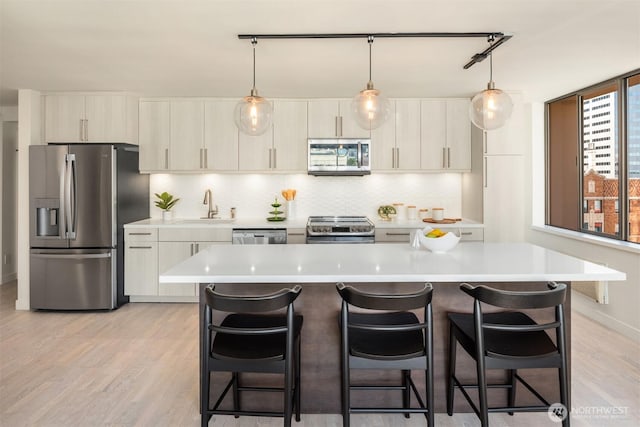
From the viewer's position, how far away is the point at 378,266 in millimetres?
2469

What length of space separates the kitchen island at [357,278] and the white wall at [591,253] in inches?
62.5

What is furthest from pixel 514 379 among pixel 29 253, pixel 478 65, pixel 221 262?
pixel 29 253

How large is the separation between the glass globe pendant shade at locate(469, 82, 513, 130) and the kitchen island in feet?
2.86

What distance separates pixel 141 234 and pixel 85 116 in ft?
4.95

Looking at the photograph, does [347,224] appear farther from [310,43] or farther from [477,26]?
[477,26]

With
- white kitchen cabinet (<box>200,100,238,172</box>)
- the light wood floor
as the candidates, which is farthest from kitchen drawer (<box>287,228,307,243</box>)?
the light wood floor

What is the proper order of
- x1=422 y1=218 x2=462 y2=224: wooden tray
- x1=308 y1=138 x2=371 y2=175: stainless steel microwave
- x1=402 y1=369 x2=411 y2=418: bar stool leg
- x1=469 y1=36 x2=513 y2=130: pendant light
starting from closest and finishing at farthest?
x1=402 y1=369 x2=411 y2=418: bar stool leg
x1=469 y1=36 x2=513 y2=130: pendant light
x1=422 y1=218 x2=462 y2=224: wooden tray
x1=308 y1=138 x2=371 y2=175: stainless steel microwave

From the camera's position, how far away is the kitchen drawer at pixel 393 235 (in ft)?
16.1

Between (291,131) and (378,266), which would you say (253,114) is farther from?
(291,131)

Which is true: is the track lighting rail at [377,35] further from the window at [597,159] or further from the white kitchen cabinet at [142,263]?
the white kitchen cabinet at [142,263]

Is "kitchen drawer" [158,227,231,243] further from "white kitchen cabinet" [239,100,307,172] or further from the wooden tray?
the wooden tray

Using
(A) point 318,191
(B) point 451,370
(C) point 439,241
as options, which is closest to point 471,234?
(A) point 318,191

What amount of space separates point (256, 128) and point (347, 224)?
2.23 meters

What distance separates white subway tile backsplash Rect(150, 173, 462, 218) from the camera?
18.3 ft
